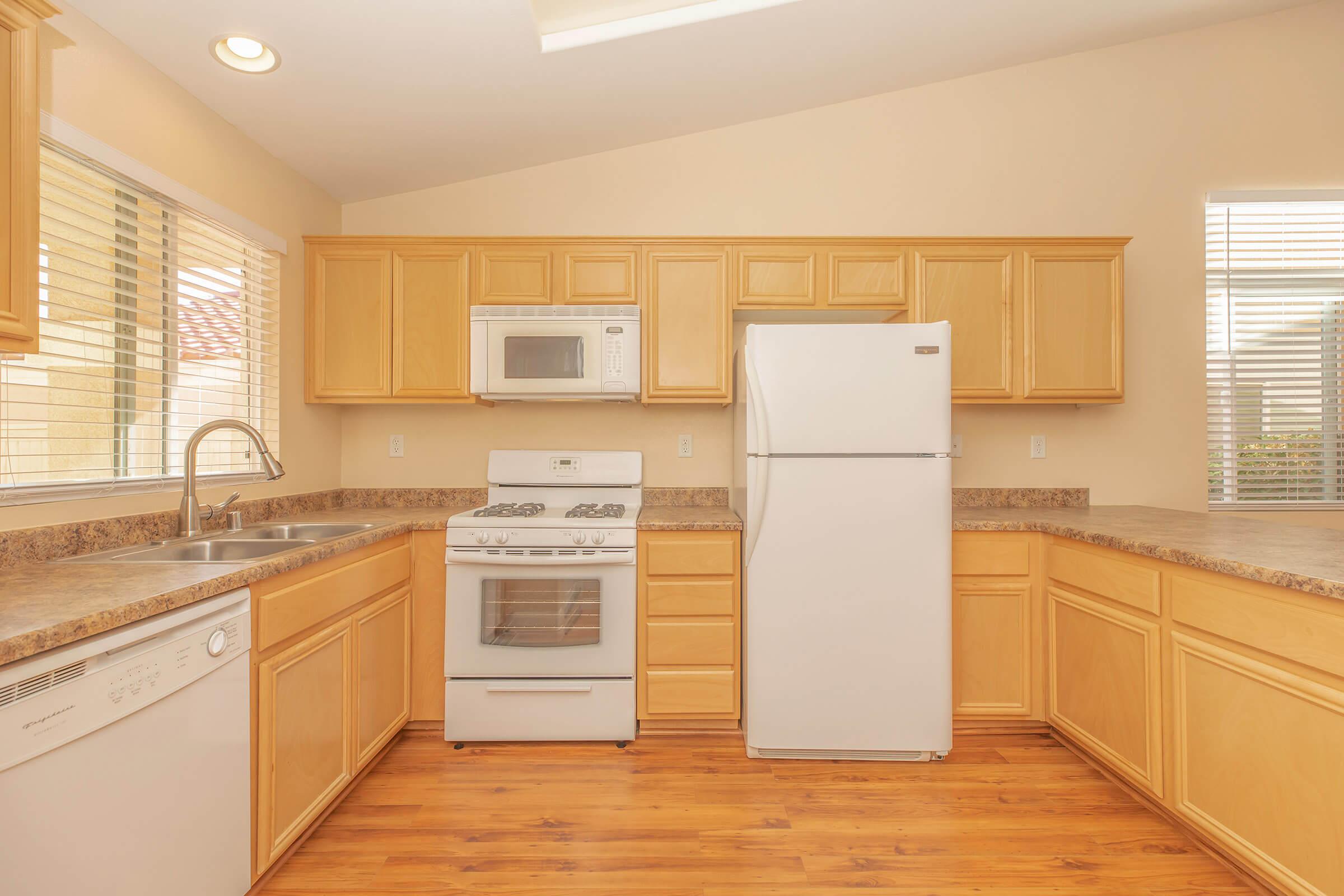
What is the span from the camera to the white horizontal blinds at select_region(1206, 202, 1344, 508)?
3066 millimetres

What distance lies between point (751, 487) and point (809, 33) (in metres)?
1.78

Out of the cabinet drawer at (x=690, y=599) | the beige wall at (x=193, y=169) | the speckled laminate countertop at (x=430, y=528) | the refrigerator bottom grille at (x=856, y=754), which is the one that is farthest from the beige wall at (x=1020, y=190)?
the refrigerator bottom grille at (x=856, y=754)

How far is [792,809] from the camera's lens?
6.66 feet

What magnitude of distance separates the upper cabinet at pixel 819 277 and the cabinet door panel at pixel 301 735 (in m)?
2.05

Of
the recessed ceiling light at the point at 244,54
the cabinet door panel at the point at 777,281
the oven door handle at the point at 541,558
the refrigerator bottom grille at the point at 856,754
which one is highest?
the recessed ceiling light at the point at 244,54

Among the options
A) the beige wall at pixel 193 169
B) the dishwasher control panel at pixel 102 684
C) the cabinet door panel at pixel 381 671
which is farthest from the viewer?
the cabinet door panel at pixel 381 671

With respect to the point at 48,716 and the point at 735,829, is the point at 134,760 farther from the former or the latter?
the point at 735,829

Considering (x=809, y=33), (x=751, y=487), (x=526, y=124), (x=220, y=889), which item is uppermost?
(x=809, y=33)

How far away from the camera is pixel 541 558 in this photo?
2439mm

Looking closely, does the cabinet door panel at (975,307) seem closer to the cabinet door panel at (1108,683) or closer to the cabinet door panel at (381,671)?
the cabinet door panel at (1108,683)

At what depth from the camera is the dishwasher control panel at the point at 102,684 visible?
97 centimetres

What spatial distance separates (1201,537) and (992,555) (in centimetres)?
68

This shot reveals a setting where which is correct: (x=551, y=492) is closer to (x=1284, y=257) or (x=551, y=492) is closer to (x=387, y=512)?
(x=387, y=512)

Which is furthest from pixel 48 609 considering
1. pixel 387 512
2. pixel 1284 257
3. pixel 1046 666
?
pixel 1284 257
